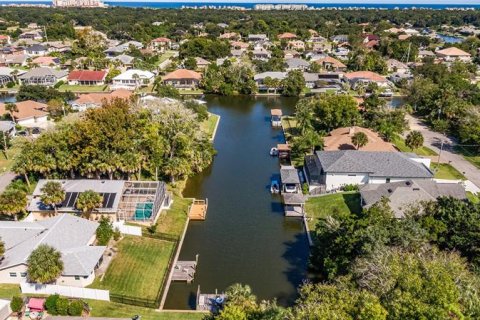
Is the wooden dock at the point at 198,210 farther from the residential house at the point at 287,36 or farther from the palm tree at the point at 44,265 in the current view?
the residential house at the point at 287,36

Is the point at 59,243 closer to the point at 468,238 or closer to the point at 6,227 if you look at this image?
the point at 6,227

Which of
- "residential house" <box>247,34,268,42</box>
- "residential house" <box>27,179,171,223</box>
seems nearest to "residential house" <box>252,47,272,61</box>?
"residential house" <box>247,34,268,42</box>

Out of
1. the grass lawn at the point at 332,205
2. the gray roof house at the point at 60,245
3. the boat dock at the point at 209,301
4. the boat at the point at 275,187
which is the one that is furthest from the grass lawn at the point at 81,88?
the boat dock at the point at 209,301

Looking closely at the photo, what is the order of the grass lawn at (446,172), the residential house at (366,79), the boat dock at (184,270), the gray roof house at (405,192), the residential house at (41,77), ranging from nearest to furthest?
1. the boat dock at (184,270)
2. the gray roof house at (405,192)
3. the grass lawn at (446,172)
4. the residential house at (366,79)
5. the residential house at (41,77)

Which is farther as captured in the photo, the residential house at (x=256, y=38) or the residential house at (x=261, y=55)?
the residential house at (x=256, y=38)

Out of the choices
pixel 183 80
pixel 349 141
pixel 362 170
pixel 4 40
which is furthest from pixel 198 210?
pixel 4 40

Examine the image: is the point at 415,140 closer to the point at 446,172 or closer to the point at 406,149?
the point at 406,149
